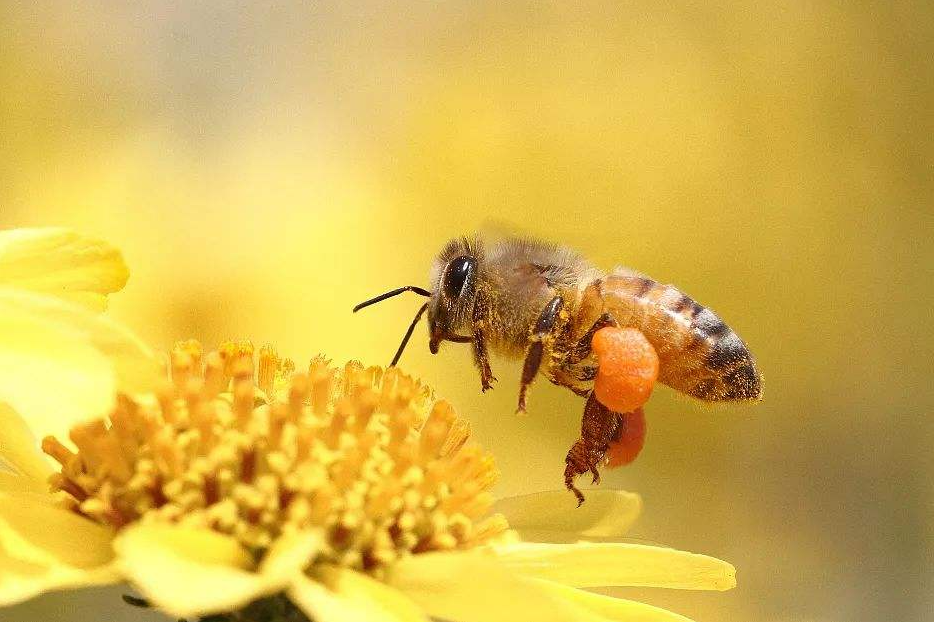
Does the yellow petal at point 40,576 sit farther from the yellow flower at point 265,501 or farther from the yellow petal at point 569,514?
the yellow petal at point 569,514

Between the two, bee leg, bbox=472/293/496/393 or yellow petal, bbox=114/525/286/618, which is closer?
yellow petal, bbox=114/525/286/618

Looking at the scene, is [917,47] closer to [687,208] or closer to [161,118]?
[687,208]

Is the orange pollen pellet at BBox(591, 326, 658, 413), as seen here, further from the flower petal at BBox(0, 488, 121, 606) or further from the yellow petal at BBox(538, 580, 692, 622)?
the flower petal at BBox(0, 488, 121, 606)

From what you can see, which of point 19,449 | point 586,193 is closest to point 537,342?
point 19,449

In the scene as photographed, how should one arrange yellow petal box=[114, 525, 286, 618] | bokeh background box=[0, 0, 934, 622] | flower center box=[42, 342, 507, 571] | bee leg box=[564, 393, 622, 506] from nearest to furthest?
yellow petal box=[114, 525, 286, 618] → flower center box=[42, 342, 507, 571] → bee leg box=[564, 393, 622, 506] → bokeh background box=[0, 0, 934, 622]

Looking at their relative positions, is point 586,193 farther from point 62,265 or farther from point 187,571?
point 187,571

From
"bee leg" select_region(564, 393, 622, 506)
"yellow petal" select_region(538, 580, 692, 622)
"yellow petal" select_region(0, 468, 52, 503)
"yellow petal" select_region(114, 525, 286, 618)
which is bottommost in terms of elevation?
"yellow petal" select_region(114, 525, 286, 618)

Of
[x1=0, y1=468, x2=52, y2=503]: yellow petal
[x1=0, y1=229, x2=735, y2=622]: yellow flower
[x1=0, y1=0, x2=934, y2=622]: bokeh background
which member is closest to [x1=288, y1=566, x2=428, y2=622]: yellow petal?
[x1=0, y1=229, x2=735, y2=622]: yellow flower

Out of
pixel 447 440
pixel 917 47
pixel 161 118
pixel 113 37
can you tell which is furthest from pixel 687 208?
pixel 447 440
